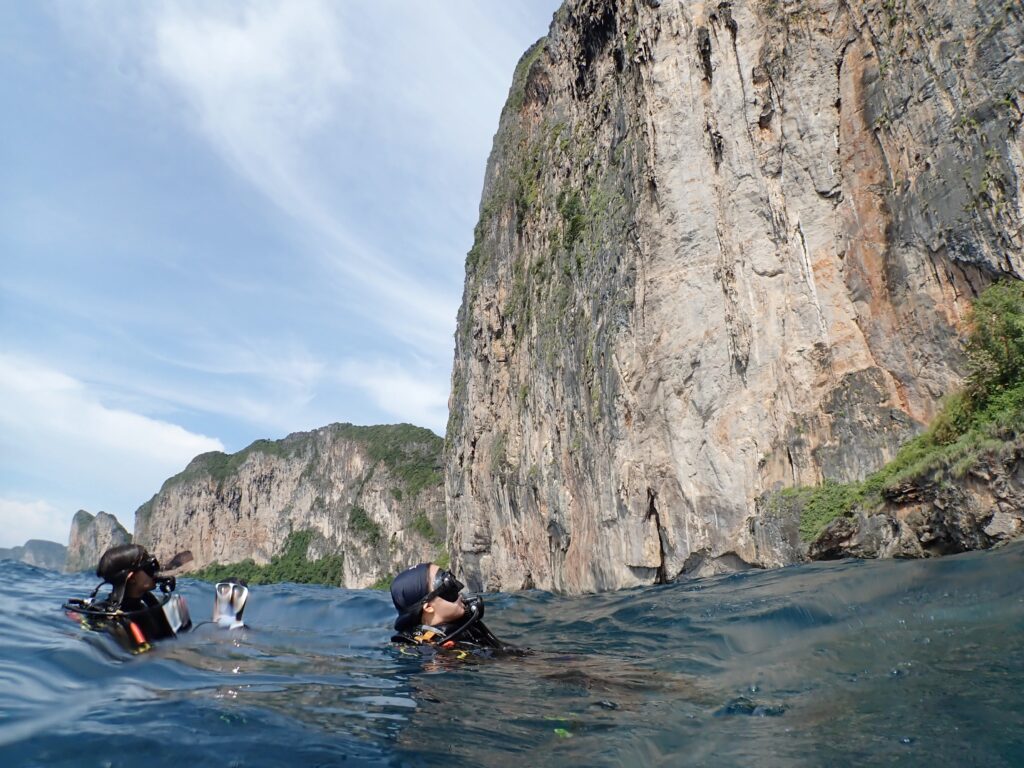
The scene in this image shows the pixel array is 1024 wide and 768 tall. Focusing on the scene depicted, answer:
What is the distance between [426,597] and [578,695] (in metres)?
1.56

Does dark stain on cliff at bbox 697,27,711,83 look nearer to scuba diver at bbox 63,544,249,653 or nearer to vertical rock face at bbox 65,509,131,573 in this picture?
scuba diver at bbox 63,544,249,653

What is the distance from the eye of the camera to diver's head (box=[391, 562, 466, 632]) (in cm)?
530

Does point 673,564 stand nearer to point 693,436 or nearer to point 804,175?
point 693,436

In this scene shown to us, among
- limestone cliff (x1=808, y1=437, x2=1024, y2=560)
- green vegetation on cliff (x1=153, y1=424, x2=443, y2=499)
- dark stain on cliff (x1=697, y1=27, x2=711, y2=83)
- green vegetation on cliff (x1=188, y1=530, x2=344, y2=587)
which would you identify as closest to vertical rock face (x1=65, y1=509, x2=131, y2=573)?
green vegetation on cliff (x1=153, y1=424, x2=443, y2=499)

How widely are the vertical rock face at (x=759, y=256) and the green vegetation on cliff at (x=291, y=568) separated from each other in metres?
66.8

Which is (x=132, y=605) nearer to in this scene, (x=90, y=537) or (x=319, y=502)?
(x=319, y=502)

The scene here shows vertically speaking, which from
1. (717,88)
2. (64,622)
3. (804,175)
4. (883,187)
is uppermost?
(717,88)

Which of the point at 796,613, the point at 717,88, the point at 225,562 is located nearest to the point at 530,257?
the point at 717,88

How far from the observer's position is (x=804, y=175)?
17.0 metres

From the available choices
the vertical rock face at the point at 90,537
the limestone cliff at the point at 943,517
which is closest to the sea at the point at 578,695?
the limestone cliff at the point at 943,517

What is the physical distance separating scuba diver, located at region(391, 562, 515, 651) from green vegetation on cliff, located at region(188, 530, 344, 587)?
82.5 meters

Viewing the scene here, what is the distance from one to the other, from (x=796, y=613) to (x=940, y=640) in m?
2.64

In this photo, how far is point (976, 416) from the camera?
11.4 meters

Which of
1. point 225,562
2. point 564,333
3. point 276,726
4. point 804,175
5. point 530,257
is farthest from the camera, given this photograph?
point 225,562
